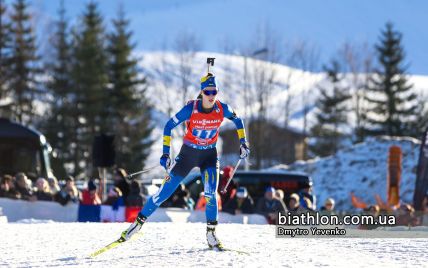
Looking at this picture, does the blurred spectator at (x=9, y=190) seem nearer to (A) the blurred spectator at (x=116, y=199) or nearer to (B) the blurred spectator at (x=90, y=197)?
(B) the blurred spectator at (x=90, y=197)

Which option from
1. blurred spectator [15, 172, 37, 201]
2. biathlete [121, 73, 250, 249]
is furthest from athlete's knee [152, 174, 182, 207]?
blurred spectator [15, 172, 37, 201]

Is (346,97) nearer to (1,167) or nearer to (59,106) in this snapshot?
(59,106)

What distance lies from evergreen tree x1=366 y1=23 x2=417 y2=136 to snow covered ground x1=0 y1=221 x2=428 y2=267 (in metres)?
44.5

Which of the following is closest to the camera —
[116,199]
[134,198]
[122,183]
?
[134,198]

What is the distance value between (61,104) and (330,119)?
1952 cm

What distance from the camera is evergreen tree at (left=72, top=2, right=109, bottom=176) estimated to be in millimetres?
55781

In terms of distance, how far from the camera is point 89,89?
55969 millimetres

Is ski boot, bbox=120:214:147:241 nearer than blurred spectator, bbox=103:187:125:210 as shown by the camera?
Yes

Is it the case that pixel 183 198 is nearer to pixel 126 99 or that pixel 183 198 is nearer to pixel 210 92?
pixel 210 92

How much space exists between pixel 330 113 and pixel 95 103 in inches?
735

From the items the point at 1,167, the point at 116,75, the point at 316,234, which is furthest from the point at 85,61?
the point at 316,234

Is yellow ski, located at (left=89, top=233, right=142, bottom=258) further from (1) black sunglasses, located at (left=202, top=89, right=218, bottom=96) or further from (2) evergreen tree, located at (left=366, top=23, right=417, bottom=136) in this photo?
(2) evergreen tree, located at (left=366, top=23, right=417, bottom=136)

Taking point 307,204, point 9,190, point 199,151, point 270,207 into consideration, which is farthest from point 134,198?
point 199,151

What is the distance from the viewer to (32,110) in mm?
57906
